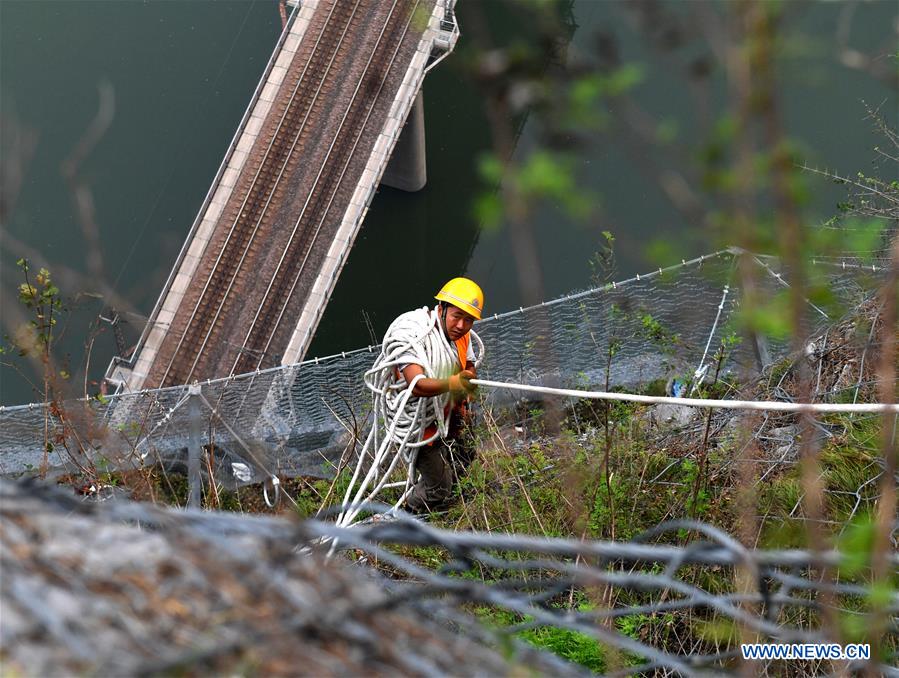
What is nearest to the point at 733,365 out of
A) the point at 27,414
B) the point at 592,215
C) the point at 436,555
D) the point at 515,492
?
the point at 515,492

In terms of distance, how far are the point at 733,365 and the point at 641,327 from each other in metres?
0.89

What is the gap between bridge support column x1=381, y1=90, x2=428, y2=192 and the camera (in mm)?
17984

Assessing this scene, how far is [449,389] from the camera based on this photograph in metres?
5.79

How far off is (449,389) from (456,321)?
44 centimetres

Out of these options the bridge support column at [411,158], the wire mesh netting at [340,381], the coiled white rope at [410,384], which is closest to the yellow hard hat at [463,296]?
the coiled white rope at [410,384]

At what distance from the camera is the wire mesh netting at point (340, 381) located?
29.9ft

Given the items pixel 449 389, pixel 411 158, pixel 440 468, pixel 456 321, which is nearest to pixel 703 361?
pixel 440 468

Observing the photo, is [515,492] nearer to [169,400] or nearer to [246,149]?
[169,400]

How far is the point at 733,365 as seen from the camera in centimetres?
898

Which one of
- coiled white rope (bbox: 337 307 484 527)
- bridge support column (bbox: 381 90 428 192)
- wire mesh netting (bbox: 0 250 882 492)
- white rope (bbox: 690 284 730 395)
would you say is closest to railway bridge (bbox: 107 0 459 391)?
bridge support column (bbox: 381 90 428 192)

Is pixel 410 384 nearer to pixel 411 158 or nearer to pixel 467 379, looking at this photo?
pixel 467 379

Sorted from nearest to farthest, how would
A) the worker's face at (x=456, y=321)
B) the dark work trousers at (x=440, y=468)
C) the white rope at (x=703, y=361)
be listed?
the worker's face at (x=456, y=321) → the dark work trousers at (x=440, y=468) → the white rope at (x=703, y=361)

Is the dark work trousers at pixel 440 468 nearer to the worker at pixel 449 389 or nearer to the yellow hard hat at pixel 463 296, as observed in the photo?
the worker at pixel 449 389

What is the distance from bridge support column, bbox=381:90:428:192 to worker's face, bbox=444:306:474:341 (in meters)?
12.0
